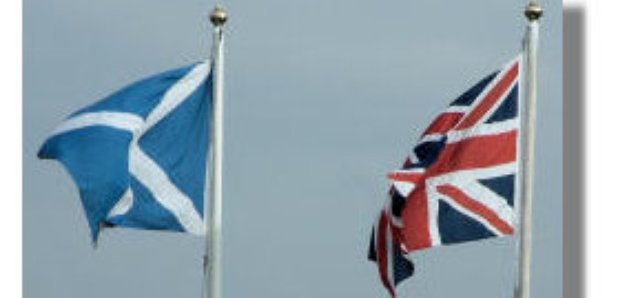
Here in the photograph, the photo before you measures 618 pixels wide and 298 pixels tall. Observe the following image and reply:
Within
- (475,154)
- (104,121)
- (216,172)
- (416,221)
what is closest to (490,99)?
(475,154)

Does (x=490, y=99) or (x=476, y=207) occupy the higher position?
(x=490, y=99)

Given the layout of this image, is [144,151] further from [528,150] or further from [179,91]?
[528,150]

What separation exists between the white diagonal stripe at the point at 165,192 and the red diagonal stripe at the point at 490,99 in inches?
166

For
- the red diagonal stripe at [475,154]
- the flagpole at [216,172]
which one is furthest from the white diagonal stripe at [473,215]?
the flagpole at [216,172]

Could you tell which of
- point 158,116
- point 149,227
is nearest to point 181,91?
point 158,116

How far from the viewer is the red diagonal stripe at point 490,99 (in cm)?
2667

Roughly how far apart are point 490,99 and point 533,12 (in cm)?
146

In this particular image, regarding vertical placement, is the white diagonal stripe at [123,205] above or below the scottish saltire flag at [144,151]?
below

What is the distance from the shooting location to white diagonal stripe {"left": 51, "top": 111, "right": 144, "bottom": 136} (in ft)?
84.8

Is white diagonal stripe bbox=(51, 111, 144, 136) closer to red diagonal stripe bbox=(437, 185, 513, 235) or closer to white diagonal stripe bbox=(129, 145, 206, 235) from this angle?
white diagonal stripe bbox=(129, 145, 206, 235)

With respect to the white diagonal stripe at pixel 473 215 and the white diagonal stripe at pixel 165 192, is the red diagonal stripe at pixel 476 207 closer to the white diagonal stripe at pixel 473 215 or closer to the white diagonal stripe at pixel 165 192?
the white diagonal stripe at pixel 473 215

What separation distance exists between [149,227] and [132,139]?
137 centimetres

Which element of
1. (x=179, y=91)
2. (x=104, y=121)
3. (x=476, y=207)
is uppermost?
(x=179, y=91)

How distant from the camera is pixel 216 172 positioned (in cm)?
2588
